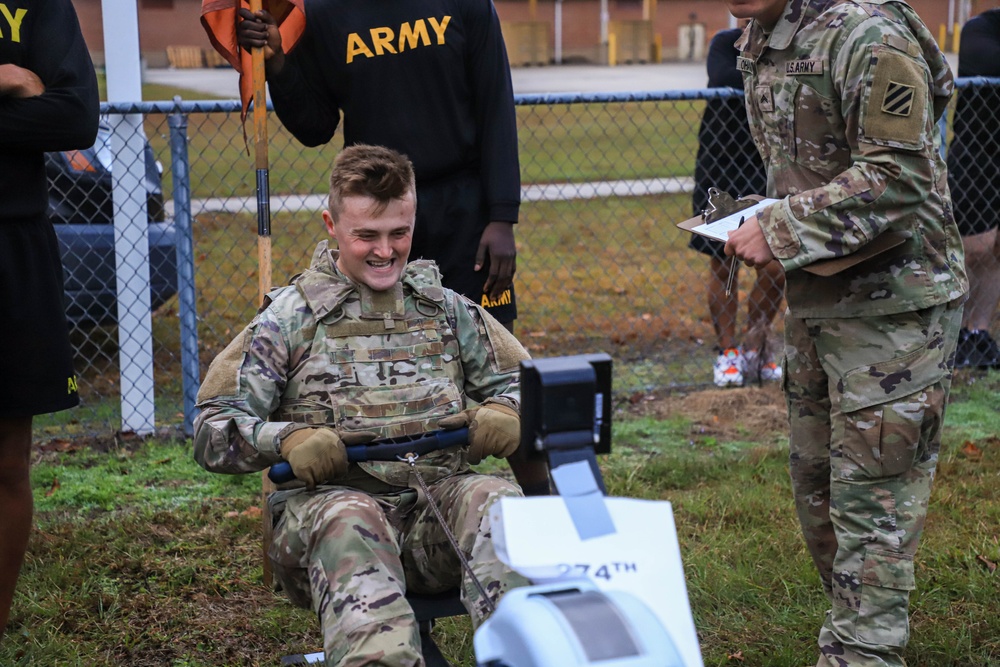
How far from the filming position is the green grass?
138 inches

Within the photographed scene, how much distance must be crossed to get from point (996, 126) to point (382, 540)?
5.13m

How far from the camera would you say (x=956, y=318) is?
2.97 meters

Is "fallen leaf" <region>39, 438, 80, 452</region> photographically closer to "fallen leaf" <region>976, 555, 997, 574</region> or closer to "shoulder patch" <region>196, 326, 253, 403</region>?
"shoulder patch" <region>196, 326, 253, 403</region>

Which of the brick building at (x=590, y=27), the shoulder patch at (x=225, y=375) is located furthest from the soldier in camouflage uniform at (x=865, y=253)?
the brick building at (x=590, y=27)

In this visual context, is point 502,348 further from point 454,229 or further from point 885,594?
point 885,594

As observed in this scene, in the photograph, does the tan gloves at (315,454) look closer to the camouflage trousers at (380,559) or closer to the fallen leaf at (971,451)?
the camouflage trousers at (380,559)

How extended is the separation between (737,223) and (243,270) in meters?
6.27

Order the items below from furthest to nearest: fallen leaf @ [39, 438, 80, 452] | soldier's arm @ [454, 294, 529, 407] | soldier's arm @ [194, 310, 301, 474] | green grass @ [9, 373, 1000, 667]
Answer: fallen leaf @ [39, 438, 80, 452] → green grass @ [9, 373, 1000, 667] → soldier's arm @ [454, 294, 529, 407] → soldier's arm @ [194, 310, 301, 474]

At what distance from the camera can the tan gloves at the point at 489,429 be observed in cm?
265

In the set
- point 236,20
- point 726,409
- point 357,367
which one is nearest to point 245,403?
point 357,367

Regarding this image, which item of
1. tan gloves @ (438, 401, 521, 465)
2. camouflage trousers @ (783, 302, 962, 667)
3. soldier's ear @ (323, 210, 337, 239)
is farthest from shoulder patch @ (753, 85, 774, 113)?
soldier's ear @ (323, 210, 337, 239)

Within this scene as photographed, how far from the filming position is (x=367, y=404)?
2799mm

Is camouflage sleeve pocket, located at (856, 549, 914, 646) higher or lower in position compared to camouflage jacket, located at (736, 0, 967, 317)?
lower

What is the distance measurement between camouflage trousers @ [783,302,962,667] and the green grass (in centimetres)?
53
